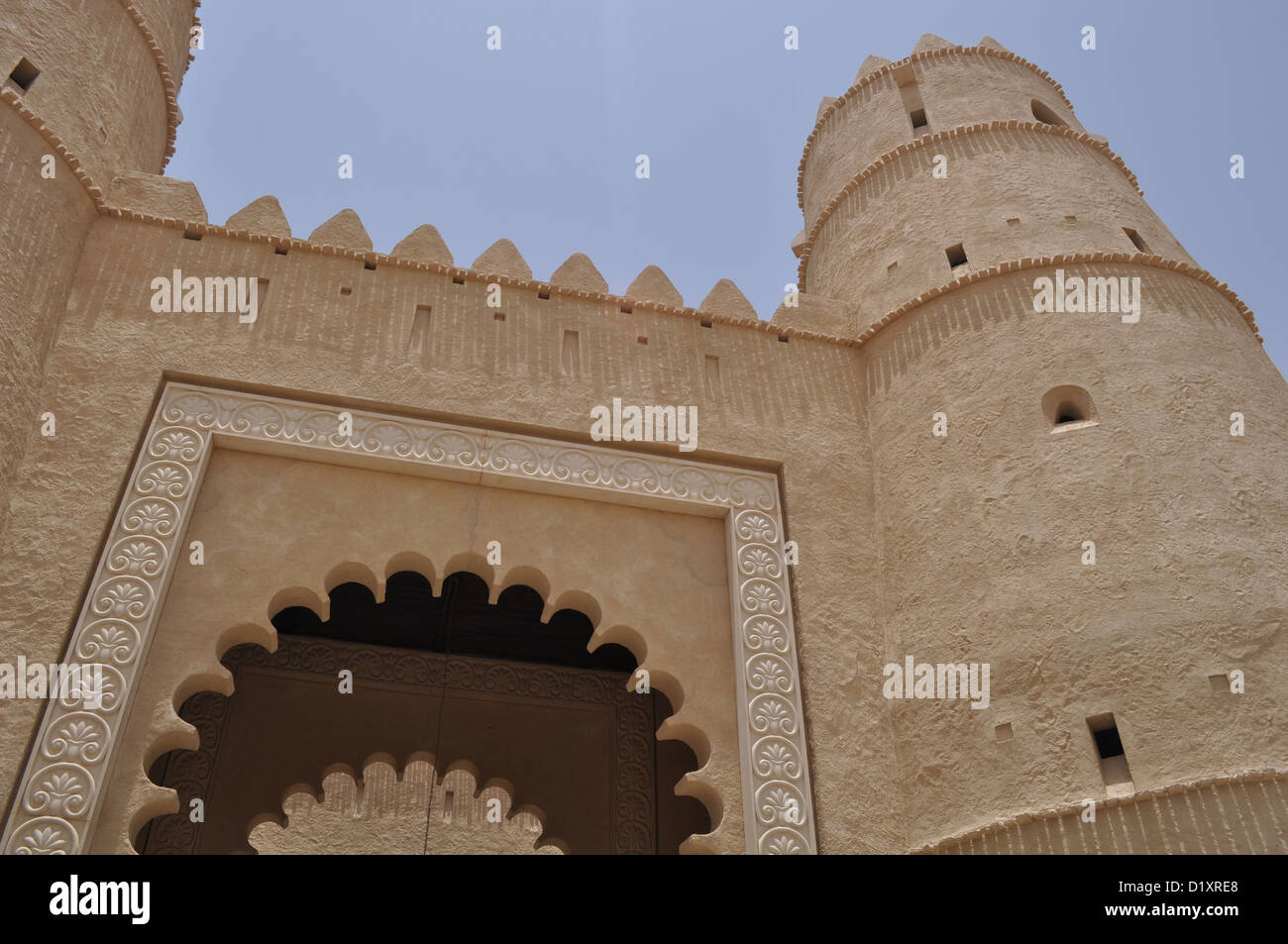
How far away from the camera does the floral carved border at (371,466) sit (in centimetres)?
353

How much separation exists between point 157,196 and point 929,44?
13.9 ft

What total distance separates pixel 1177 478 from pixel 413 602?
3.92 m

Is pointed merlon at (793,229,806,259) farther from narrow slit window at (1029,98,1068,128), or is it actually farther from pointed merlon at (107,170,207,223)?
pointed merlon at (107,170,207,223)

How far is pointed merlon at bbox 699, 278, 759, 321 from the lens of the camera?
17.6 ft

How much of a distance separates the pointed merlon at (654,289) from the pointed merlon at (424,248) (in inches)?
32.4

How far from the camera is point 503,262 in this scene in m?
5.20

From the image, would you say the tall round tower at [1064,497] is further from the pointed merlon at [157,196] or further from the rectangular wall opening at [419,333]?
the pointed merlon at [157,196]

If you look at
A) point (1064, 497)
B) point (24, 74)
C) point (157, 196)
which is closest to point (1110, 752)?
point (1064, 497)

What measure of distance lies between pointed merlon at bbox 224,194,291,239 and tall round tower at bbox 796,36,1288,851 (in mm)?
2601

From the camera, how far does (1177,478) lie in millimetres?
4289

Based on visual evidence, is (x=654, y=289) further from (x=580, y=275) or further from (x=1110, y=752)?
(x=1110, y=752)
